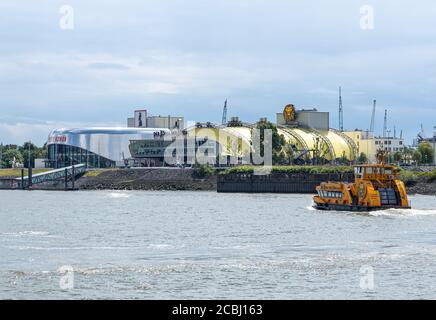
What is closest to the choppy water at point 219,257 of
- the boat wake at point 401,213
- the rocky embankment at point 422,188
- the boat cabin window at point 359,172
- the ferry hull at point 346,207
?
the boat wake at point 401,213

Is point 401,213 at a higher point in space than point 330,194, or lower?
lower

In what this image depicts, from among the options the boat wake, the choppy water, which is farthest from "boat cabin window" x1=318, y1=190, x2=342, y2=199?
the choppy water

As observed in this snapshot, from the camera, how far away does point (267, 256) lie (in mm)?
63906

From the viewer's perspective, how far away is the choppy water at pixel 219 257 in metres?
48.9

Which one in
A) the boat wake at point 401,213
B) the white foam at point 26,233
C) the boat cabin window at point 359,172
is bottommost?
the white foam at point 26,233

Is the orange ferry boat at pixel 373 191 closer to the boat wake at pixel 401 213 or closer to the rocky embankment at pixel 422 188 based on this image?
the boat wake at pixel 401 213

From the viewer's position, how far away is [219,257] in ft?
206

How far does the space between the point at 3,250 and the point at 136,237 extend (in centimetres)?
1564

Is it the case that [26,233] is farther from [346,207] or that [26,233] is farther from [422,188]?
[422,188]

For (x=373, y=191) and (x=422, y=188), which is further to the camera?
(x=422, y=188)

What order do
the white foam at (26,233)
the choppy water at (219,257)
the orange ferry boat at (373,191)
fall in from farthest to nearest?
the orange ferry boat at (373,191)
the white foam at (26,233)
the choppy water at (219,257)

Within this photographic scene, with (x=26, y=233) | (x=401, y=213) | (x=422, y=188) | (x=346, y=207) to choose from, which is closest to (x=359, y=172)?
(x=346, y=207)

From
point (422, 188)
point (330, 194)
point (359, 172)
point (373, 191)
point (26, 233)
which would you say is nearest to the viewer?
point (26, 233)
